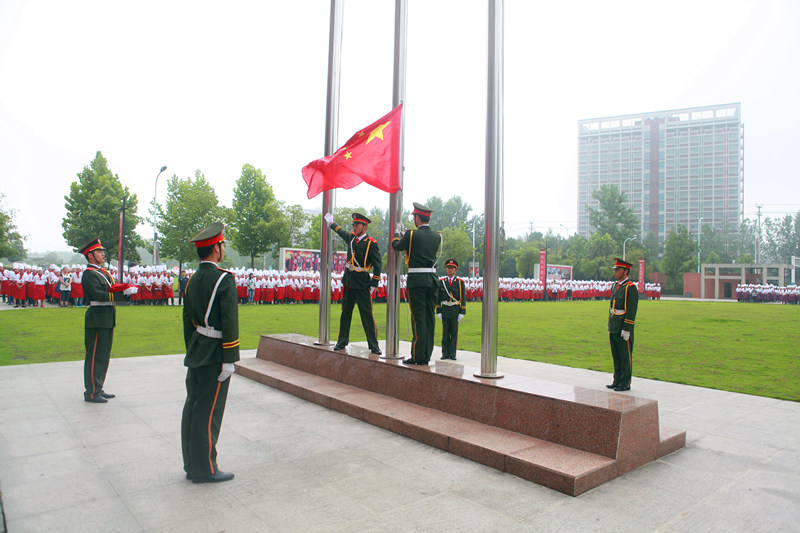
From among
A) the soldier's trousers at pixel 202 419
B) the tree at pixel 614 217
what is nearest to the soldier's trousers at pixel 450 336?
the soldier's trousers at pixel 202 419

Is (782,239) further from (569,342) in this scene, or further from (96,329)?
(96,329)

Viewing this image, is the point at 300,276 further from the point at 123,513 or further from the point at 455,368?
the point at 123,513

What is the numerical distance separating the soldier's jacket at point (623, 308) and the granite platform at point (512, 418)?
2587mm

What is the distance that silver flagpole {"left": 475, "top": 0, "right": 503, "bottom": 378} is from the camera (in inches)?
223

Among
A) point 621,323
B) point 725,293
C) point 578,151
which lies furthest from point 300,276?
point 578,151

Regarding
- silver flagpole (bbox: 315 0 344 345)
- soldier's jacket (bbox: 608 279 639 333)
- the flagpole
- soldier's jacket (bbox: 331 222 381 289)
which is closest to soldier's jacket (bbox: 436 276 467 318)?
Result: silver flagpole (bbox: 315 0 344 345)

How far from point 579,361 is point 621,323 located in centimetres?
290

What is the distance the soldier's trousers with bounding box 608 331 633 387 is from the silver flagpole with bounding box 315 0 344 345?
4424 millimetres

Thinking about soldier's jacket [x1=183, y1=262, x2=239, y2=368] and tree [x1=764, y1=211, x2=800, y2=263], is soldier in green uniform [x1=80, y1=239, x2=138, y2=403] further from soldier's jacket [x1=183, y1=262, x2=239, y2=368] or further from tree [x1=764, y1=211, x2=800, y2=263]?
tree [x1=764, y1=211, x2=800, y2=263]

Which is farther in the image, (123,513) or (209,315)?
(209,315)

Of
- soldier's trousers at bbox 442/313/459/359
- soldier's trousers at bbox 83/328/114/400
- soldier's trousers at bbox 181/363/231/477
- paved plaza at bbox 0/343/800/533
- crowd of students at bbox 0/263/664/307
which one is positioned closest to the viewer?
paved plaza at bbox 0/343/800/533

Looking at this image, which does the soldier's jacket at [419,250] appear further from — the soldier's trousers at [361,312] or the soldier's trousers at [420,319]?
the soldier's trousers at [361,312]

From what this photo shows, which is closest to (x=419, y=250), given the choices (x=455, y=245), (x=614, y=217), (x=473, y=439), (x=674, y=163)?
(x=473, y=439)

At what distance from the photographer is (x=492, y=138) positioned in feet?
19.0
